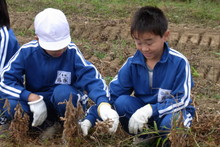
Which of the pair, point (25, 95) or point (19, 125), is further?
point (25, 95)

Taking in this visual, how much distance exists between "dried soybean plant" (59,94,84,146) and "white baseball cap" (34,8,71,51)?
1.61 feet

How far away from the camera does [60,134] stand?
3.10 metres

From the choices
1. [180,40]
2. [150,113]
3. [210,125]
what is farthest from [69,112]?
[180,40]

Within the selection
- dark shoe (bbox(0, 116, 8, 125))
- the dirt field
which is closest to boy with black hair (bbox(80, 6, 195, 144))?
the dirt field

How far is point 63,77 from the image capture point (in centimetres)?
311

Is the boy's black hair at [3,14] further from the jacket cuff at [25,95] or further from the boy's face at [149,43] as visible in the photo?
the boy's face at [149,43]

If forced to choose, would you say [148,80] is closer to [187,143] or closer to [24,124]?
[187,143]

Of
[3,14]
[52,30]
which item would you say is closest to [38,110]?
[52,30]

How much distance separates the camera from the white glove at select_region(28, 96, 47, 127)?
291cm

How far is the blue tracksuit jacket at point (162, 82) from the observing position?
A: 2.75 metres

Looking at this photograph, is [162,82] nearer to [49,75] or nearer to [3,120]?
[49,75]

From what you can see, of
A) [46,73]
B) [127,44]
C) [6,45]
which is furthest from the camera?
[127,44]

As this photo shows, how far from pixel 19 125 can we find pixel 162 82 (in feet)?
3.59

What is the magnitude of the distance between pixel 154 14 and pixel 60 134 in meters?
1.19
